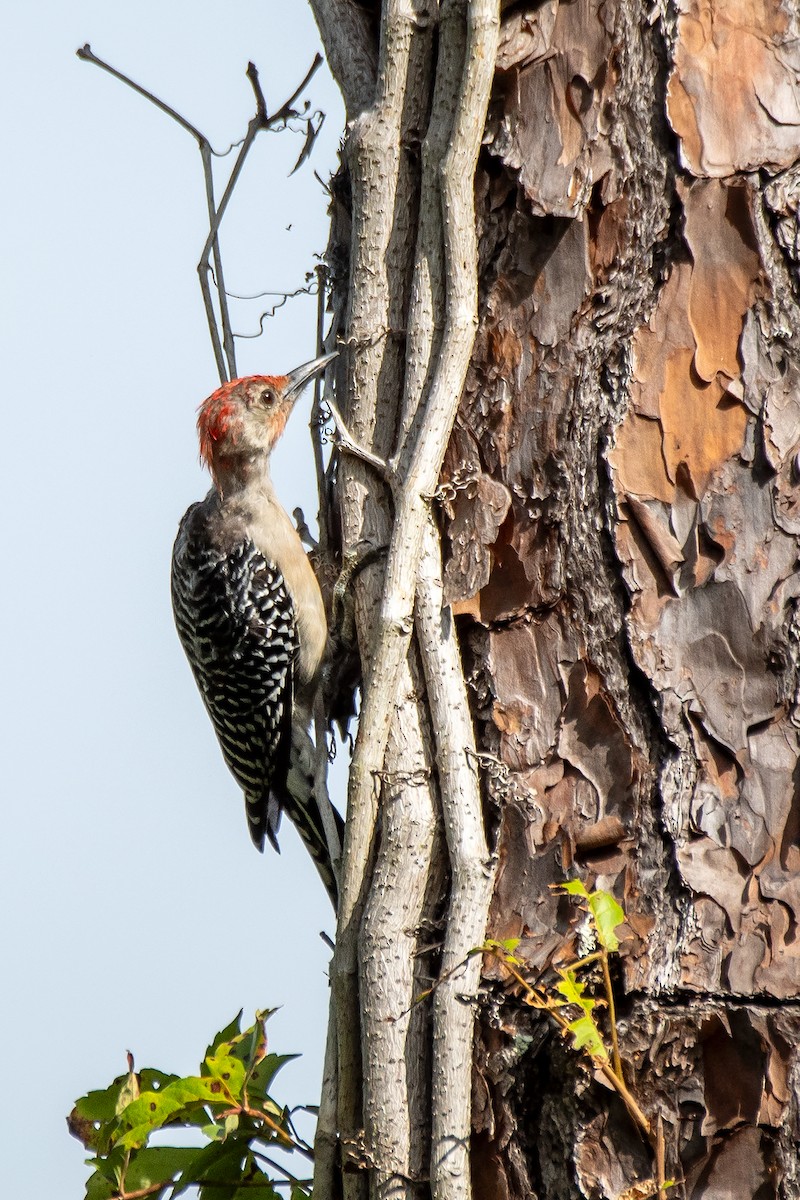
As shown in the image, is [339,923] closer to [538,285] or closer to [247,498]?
[538,285]

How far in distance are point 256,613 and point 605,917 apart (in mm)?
2604

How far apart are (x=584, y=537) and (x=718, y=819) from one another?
64 cm

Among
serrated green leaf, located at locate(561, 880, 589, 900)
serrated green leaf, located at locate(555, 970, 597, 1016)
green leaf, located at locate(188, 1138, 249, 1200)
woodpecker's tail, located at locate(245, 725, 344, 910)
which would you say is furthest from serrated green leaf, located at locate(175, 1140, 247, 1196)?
woodpecker's tail, located at locate(245, 725, 344, 910)

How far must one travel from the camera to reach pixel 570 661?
2.57 metres

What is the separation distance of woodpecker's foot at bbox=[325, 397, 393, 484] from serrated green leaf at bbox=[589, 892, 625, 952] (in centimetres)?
115

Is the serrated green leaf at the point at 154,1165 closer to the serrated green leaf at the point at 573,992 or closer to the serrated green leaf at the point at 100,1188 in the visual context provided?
the serrated green leaf at the point at 100,1188

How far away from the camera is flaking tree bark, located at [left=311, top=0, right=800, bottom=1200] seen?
235cm

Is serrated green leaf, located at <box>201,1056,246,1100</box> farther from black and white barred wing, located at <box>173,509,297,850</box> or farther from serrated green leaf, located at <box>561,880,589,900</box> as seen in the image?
→ black and white barred wing, located at <box>173,509,297,850</box>

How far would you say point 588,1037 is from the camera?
2.23 m

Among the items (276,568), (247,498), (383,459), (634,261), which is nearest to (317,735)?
(276,568)

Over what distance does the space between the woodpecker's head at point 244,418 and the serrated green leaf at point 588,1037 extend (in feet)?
9.51

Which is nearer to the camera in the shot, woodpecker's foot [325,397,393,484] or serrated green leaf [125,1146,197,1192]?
serrated green leaf [125,1146,197,1192]

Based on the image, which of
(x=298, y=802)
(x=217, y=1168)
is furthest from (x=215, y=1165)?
(x=298, y=802)

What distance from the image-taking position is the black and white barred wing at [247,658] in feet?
15.1
